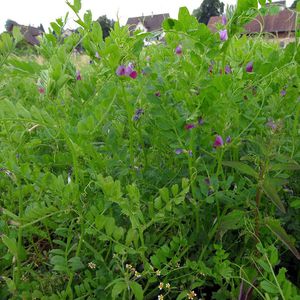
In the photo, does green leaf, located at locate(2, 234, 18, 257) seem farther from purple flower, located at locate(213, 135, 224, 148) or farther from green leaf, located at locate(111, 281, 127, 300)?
purple flower, located at locate(213, 135, 224, 148)

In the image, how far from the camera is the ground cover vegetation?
3.00ft

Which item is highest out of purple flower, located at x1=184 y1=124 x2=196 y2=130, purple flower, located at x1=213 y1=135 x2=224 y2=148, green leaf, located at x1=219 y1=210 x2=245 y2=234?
purple flower, located at x1=184 y1=124 x2=196 y2=130

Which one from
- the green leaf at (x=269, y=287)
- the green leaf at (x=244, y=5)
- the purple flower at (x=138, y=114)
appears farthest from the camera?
the purple flower at (x=138, y=114)

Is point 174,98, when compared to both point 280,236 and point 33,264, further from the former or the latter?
point 33,264

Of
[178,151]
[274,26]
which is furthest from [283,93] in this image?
[274,26]

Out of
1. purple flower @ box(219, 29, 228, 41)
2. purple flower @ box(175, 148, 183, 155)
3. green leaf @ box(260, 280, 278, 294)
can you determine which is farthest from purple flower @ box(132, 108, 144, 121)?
green leaf @ box(260, 280, 278, 294)

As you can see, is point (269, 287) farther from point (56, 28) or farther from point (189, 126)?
point (56, 28)

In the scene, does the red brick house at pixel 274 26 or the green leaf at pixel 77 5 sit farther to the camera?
the red brick house at pixel 274 26

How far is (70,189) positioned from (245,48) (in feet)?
2.86

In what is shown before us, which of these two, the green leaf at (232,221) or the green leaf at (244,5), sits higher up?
the green leaf at (244,5)

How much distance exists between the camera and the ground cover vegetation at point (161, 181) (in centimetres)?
91

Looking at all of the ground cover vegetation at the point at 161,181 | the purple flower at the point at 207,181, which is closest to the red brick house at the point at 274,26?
the ground cover vegetation at the point at 161,181

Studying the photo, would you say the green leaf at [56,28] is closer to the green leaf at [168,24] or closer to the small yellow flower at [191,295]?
the green leaf at [168,24]

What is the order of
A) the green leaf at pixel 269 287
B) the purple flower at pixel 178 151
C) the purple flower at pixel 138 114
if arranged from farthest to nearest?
the purple flower at pixel 138 114 < the purple flower at pixel 178 151 < the green leaf at pixel 269 287
